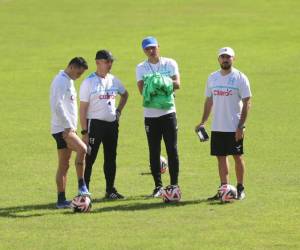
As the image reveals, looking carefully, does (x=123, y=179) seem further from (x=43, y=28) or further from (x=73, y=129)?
(x=43, y=28)

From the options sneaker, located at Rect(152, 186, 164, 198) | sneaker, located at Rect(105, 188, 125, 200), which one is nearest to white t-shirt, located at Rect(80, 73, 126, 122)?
sneaker, located at Rect(105, 188, 125, 200)

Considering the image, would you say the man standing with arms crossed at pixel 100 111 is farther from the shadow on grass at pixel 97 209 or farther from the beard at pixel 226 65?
the beard at pixel 226 65

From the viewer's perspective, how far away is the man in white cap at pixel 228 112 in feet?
49.0

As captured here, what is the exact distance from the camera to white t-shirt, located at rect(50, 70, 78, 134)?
14.3 m

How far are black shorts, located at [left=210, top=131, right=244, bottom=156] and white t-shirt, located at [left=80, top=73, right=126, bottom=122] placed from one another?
1704 mm

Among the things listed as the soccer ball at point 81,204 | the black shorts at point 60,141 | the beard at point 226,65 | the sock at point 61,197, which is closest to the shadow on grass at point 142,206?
the soccer ball at point 81,204

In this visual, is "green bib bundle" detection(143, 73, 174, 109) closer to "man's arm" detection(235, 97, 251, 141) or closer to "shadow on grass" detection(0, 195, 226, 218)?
"man's arm" detection(235, 97, 251, 141)

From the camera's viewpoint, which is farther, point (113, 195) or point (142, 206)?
point (113, 195)

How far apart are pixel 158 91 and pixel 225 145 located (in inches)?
53.6

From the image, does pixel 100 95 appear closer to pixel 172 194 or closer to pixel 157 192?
pixel 157 192

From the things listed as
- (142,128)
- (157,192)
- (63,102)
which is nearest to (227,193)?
(157,192)

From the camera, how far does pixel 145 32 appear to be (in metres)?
41.4

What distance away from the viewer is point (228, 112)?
15.0 metres

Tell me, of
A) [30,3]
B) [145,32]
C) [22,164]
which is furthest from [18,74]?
[30,3]
